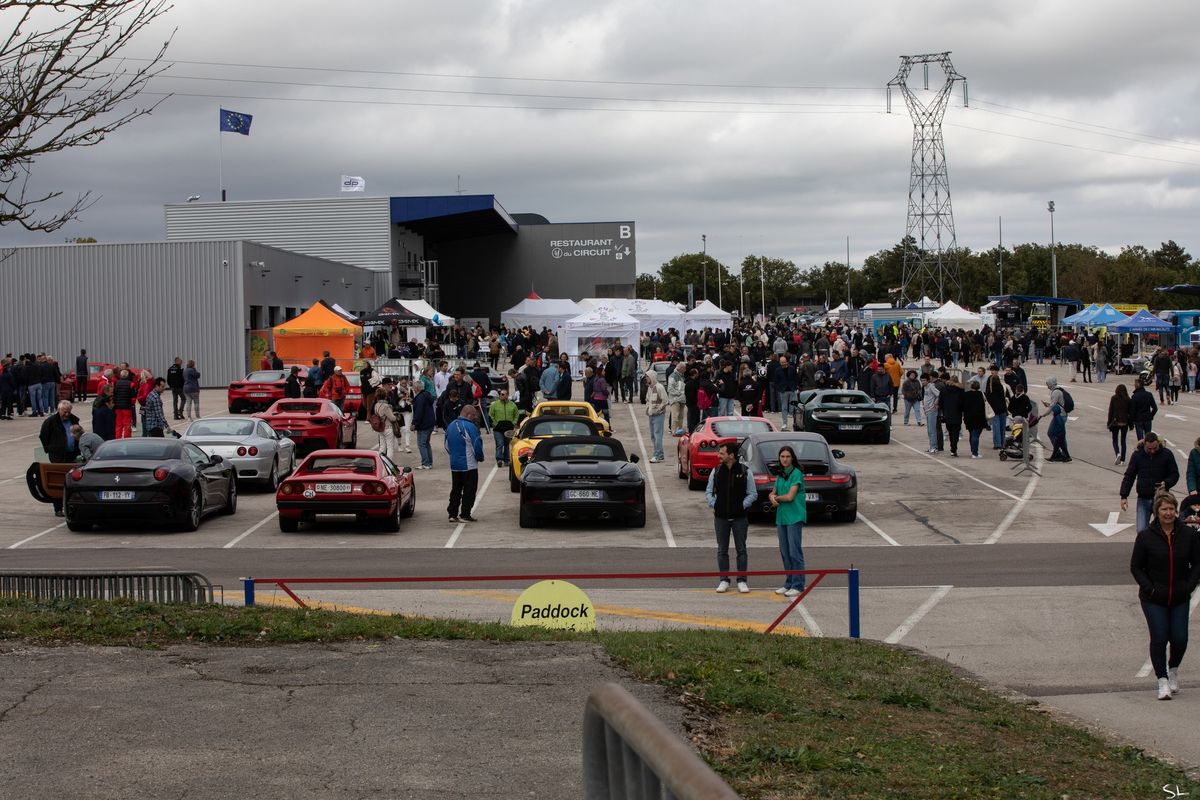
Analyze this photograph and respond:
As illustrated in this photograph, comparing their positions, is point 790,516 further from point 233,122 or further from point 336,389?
point 233,122

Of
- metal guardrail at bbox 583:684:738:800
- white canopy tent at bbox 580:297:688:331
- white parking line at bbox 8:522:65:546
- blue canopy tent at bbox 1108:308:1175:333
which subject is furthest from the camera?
white canopy tent at bbox 580:297:688:331

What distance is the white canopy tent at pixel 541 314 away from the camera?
61219 millimetres

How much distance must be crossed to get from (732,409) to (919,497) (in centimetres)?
821

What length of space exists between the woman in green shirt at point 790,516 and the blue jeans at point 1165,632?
4287 millimetres

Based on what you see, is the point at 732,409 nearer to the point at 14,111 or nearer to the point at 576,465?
the point at 576,465

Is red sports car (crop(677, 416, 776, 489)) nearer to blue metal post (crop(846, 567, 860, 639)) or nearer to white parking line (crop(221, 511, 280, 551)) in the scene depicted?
white parking line (crop(221, 511, 280, 551))

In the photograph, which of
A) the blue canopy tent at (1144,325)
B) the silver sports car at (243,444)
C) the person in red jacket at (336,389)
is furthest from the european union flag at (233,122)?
the silver sports car at (243,444)

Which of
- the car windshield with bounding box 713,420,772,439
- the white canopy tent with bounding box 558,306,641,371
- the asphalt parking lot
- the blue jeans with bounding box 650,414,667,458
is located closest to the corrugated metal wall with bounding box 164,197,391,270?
the white canopy tent with bounding box 558,306,641,371

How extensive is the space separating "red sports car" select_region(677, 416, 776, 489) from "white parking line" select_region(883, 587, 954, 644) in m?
8.08

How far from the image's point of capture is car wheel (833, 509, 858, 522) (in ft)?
65.9

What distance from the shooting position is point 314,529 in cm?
2012

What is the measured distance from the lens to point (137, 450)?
759 inches

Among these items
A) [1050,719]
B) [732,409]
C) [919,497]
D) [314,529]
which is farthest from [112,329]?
[1050,719]

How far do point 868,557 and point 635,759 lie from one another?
1444cm
